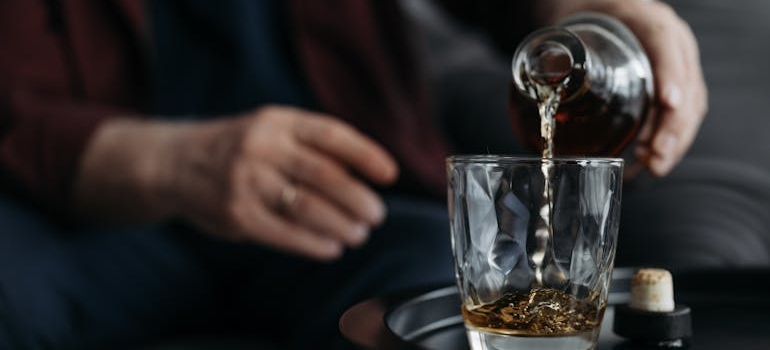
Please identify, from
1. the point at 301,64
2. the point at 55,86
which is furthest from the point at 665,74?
the point at 55,86

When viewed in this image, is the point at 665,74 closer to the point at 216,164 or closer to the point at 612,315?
the point at 612,315

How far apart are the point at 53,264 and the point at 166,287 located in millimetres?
118

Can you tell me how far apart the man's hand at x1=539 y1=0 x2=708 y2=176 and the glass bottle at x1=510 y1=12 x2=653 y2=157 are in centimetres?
2

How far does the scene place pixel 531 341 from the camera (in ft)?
1.57

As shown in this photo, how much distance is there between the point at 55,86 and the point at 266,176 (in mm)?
360

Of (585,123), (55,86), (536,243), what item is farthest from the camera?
(55,86)

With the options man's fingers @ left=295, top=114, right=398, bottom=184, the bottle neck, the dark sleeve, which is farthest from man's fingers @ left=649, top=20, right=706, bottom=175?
the dark sleeve

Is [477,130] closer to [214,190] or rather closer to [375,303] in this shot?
[214,190]

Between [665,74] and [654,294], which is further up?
[665,74]

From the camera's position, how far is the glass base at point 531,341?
0.48 metres

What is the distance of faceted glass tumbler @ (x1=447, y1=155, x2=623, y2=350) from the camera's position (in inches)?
18.7

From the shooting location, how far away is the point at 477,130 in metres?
1.28

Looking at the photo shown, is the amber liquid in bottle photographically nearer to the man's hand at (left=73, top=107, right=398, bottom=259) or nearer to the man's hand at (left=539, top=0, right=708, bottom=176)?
the man's hand at (left=539, top=0, right=708, bottom=176)

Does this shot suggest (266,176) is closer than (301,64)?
Yes
